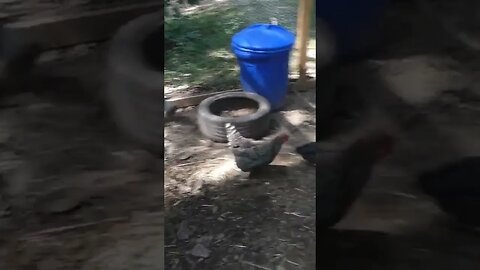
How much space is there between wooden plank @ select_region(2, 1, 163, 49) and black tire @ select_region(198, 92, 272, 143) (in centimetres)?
19

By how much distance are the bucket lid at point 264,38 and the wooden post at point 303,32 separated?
15 millimetres

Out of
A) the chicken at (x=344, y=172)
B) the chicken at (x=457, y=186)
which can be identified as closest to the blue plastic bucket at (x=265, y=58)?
the chicken at (x=344, y=172)

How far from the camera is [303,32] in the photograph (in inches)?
45.0

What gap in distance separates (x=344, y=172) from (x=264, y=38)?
0.89ft

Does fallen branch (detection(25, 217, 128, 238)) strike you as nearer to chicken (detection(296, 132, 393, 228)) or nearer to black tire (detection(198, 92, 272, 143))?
black tire (detection(198, 92, 272, 143))

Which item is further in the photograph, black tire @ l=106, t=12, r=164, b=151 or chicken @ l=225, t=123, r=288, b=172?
chicken @ l=225, t=123, r=288, b=172

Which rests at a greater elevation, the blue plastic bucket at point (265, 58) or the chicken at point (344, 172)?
the blue plastic bucket at point (265, 58)

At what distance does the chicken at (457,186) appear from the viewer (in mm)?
1135

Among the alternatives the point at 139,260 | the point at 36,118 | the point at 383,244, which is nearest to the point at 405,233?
the point at 383,244

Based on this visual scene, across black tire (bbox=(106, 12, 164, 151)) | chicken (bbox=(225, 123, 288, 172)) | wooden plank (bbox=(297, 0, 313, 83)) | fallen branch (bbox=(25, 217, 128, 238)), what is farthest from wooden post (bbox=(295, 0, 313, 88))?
fallen branch (bbox=(25, 217, 128, 238))

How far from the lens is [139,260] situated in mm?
1125

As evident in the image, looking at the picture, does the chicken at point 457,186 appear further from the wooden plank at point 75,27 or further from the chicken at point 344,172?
the wooden plank at point 75,27

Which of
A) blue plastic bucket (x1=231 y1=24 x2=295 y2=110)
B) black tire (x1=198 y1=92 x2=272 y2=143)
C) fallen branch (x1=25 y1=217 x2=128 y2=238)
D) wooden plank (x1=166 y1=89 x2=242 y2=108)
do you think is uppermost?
blue plastic bucket (x1=231 y1=24 x2=295 y2=110)

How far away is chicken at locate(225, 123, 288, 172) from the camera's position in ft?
3.82
